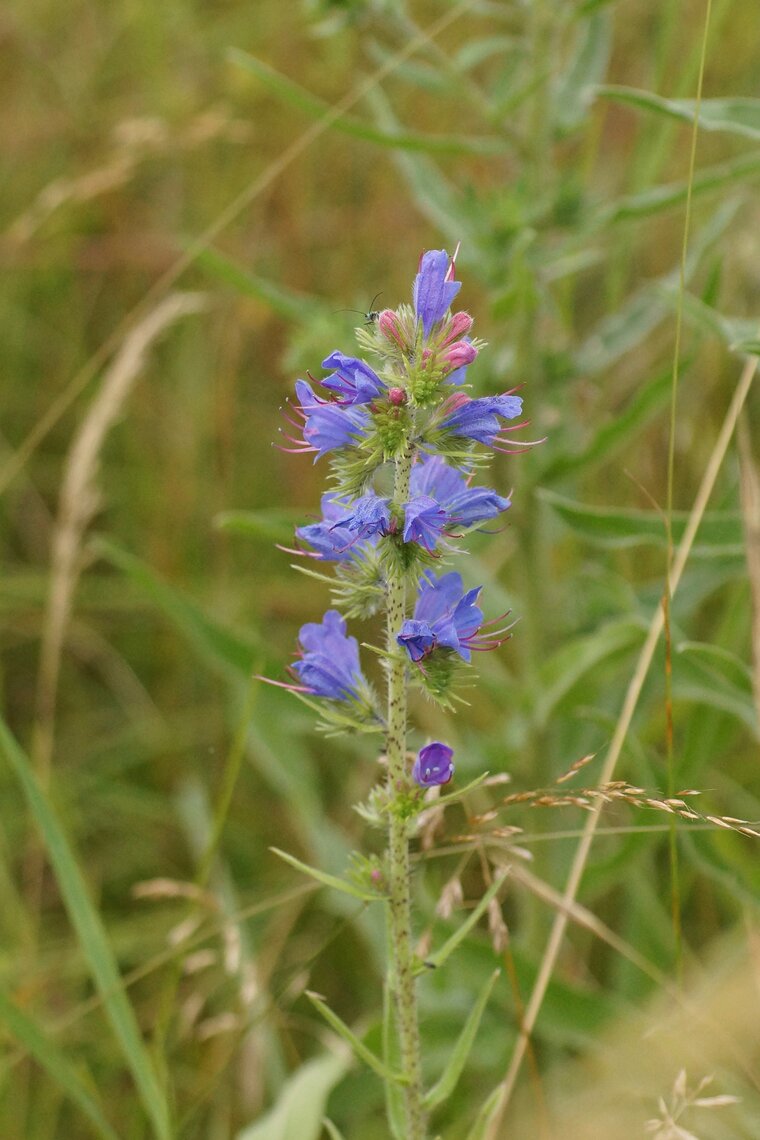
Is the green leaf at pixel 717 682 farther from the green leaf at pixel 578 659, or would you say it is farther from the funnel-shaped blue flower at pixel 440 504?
the funnel-shaped blue flower at pixel 440 504

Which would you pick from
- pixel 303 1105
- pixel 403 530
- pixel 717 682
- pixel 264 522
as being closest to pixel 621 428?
pixel 717 682

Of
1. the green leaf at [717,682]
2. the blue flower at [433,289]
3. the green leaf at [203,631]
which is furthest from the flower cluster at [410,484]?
the green leaf at [203,631]

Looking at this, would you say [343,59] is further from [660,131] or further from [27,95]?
[660,131]

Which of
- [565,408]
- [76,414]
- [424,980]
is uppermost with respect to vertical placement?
[76,414]

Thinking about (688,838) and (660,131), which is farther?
(660,131)

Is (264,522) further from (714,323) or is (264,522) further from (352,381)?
(352,381)

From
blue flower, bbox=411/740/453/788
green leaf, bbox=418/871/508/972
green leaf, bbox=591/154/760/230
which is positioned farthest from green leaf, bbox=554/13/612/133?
green leaf, bbox=418/871/508/972

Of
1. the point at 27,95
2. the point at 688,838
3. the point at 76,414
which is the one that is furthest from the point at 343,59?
the point at 688,838
